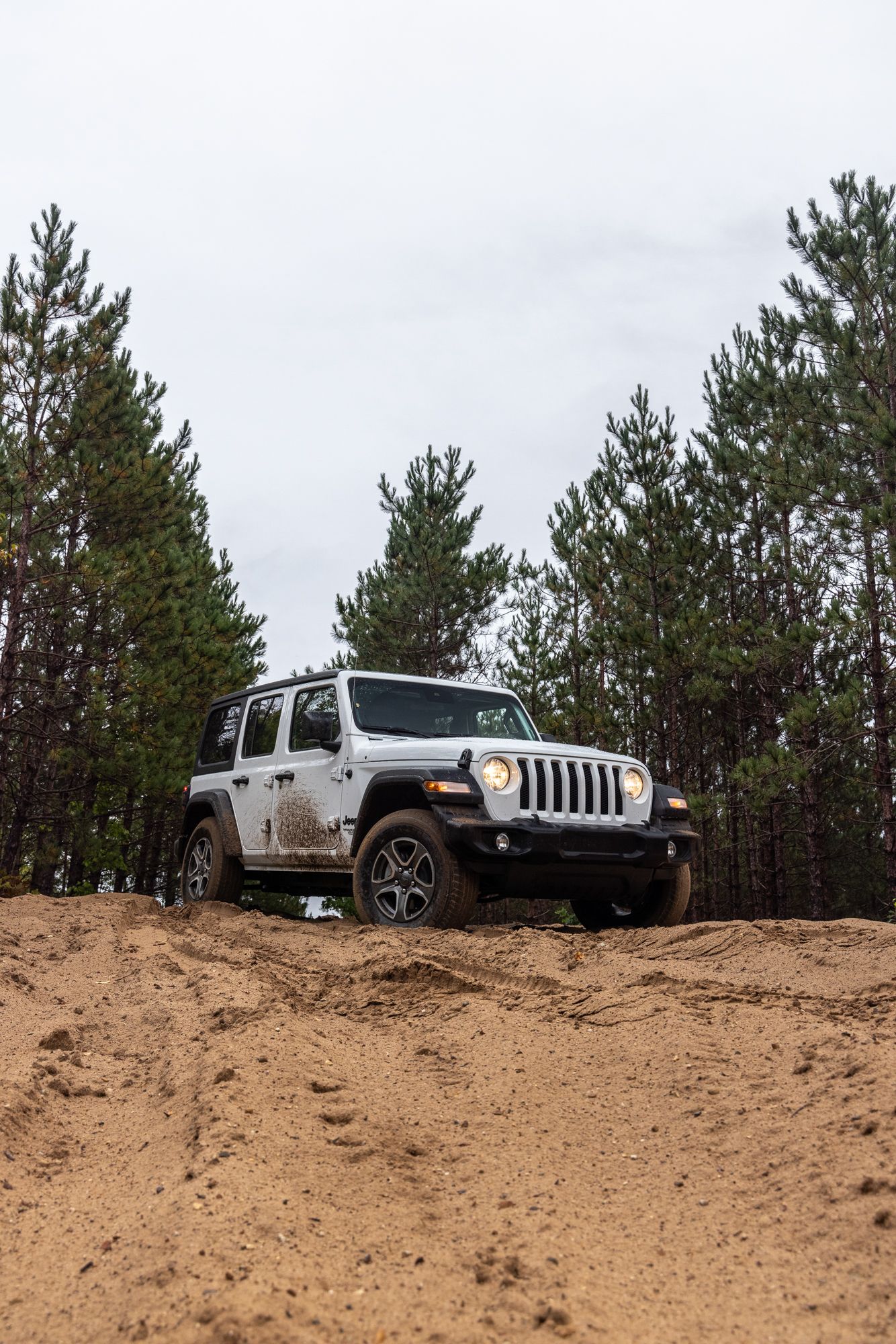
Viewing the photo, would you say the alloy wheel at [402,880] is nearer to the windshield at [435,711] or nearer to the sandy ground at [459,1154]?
the windshield at [435,711]

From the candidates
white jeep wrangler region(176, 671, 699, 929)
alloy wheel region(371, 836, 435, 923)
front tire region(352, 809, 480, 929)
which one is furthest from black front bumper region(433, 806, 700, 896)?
alloy wheel region(371, 836, 435, 923)

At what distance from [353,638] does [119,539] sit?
362 inches

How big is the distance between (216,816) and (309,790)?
5.11 feet

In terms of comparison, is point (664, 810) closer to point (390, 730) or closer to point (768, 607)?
point (390, 730)

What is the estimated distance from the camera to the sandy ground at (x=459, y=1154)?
192 cm

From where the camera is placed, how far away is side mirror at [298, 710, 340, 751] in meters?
7.48

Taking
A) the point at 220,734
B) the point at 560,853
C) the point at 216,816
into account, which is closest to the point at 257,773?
the point at 216,816

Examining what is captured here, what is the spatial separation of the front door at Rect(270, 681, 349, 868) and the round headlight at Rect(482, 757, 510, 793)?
1.47 m

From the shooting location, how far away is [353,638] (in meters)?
27.2

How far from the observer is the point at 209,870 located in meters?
9.27

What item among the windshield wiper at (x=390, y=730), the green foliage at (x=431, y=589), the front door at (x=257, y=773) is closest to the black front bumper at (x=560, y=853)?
the windshield wiper at (x=390, y=730)

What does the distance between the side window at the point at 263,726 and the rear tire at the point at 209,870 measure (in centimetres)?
78

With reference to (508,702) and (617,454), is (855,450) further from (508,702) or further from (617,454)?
(508,702)

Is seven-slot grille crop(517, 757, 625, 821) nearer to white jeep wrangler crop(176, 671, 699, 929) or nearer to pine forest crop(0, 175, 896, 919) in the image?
white jeep wrangler crop(176, 671, 699, 929)
